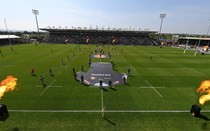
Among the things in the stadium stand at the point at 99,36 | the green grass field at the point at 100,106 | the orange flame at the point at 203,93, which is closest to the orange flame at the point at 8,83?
the green grass field at the point at 100,106

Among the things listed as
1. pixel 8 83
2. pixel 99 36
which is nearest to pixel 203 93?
pixel 8 83

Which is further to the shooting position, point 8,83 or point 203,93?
point 8,83

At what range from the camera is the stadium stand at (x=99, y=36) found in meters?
130

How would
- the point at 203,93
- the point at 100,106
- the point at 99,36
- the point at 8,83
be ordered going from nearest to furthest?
the point at 100,106, the point at 203,93, the point at 8,83, the point at 99,36

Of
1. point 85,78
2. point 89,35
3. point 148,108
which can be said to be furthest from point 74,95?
point 89,35

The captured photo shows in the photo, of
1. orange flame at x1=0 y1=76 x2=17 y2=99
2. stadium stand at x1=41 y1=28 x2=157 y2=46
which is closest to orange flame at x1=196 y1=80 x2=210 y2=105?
orange flame at x1=0 y1=76 x2=17 y2=99

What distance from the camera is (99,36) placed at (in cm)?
14025

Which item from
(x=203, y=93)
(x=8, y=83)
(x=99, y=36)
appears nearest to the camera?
(x=203, y=93)

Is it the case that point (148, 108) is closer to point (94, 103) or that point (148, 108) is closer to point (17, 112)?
point (94, 103)

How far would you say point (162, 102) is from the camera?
21.9 metres

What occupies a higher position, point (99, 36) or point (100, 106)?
point (100, 106)

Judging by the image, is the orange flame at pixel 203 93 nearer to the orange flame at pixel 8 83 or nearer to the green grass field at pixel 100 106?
the green grass field at pixel 100 106

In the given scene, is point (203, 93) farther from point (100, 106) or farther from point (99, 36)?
point (99, 36)

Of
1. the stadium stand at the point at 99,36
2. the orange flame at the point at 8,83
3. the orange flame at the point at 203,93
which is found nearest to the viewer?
the orange flame at the point at 203,93
